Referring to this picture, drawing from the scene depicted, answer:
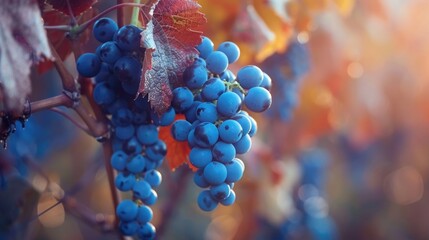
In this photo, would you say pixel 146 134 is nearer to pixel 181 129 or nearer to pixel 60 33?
pixel 181 129

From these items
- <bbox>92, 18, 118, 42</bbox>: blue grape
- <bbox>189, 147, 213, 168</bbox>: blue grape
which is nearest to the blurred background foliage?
<bbox>92, 18, 118, 42</bbox>: blue grape

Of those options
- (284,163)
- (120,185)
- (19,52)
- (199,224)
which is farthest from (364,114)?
(19,52)

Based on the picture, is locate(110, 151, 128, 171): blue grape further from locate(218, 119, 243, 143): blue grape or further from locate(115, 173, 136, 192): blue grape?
locate(218, 119, 243, 143): blue grape

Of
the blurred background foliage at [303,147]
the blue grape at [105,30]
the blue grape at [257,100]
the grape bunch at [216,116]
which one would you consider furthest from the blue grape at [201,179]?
the blurred background foliage at [303,147]

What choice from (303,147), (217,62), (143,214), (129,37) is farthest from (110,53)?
(303,147)

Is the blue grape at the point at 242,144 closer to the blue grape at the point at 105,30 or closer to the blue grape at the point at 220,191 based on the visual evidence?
the blue grape at the point at 220,191

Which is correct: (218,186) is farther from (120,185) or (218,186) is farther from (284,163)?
Result: (284,163)
